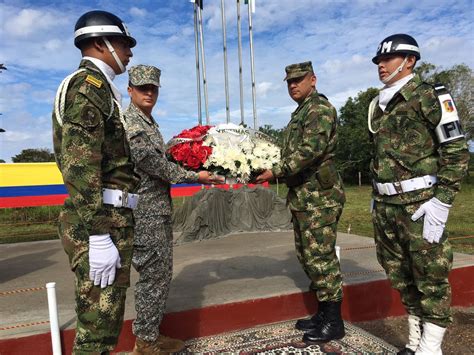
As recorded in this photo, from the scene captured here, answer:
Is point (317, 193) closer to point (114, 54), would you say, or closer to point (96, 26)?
point (114, 54)

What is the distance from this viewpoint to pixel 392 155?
2643mm

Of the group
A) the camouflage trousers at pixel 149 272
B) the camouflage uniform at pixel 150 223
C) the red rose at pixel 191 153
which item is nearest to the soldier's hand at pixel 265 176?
the red rose at pixel 191 153

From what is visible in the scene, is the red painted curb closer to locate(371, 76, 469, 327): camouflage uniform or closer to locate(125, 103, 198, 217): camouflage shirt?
locate(125, 103, 198, 217): camouflage shirt

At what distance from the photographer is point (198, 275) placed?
4875mm

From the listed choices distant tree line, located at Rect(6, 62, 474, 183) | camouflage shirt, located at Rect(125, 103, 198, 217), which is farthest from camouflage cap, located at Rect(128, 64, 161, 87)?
distant tree line, located at Rect(6, 62, 474, 183)

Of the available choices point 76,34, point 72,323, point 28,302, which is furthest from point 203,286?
point 76,34

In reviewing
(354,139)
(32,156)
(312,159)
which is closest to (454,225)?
(312,159)

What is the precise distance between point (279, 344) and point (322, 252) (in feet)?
2.78

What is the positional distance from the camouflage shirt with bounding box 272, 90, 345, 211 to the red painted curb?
A: 3.54 ft

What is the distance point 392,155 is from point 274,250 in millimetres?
4220

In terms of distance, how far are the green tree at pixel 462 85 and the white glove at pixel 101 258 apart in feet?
104

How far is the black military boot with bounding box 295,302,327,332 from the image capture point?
10.8ft

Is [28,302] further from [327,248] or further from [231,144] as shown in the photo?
[327,248]

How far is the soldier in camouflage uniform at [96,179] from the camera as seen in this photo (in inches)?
69.1
